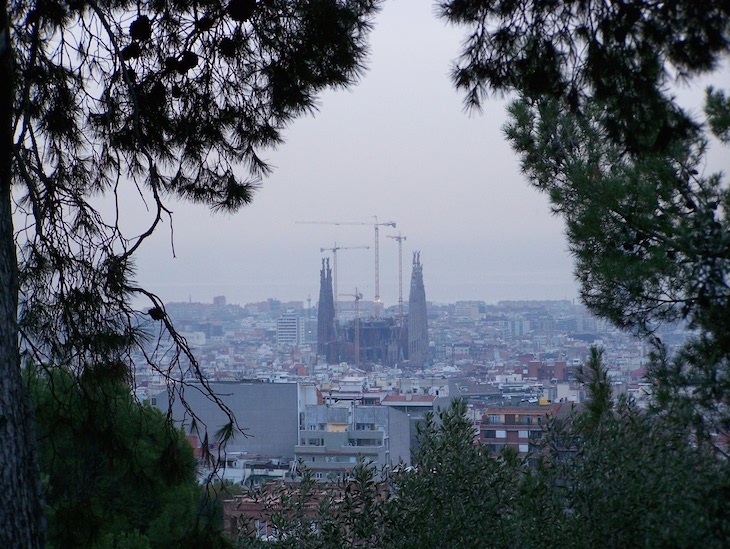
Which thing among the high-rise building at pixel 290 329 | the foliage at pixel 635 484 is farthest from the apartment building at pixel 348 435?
the high-rise building at pixel 290 329

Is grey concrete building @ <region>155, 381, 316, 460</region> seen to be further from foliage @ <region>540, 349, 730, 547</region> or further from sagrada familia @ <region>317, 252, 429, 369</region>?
sagrada familia @ <region>317, 252, 429, 369</region>

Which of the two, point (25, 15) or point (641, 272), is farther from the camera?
point (641, 272)

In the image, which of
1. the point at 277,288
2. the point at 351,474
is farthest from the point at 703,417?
the point at 277,288

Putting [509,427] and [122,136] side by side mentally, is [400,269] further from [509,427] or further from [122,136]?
[122,136]

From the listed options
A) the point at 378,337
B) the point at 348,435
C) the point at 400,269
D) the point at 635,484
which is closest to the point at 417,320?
the point at 378,337

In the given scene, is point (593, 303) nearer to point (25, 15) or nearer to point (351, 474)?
point (351, 474)

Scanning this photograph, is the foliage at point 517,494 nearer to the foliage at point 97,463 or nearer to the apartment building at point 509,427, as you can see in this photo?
the apartment building at point 509,427

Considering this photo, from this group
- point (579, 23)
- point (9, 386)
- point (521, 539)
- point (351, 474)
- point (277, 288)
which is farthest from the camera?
point (277, 288)
